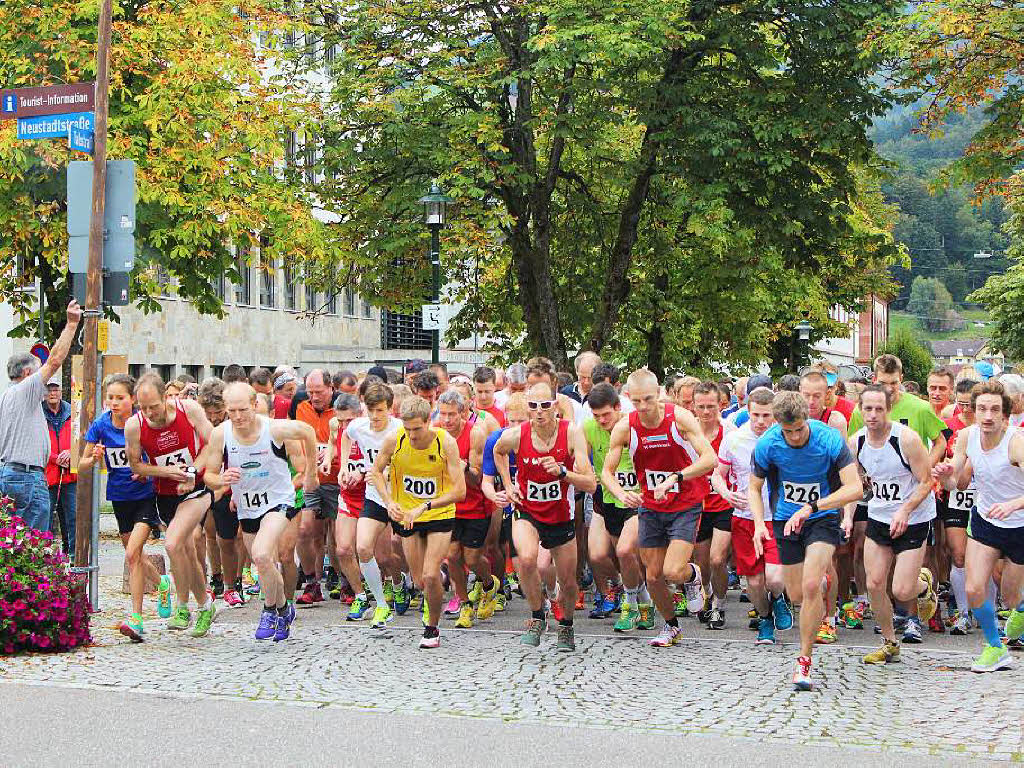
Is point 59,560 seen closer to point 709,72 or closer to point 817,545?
point 817,545

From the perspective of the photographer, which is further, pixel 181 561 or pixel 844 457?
pixel 181 561

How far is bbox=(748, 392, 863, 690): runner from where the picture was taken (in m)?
9.32

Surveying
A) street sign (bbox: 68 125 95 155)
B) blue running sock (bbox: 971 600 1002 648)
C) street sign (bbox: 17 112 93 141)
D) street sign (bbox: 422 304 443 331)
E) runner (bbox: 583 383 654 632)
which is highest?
street sign (bbox: 17 112 93 141)

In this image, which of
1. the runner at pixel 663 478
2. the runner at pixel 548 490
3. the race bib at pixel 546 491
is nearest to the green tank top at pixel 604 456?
the runner at pixel 663 478

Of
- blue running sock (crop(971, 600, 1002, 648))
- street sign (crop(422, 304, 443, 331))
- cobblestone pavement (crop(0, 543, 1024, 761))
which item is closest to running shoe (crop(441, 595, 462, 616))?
cobblestone pavement (crop(0, 543, 1024, 761))

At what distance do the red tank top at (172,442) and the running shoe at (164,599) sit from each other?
4.54ft

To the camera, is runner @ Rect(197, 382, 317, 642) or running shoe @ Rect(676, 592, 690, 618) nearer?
runner @ Rect(197, 382, 317, 642)

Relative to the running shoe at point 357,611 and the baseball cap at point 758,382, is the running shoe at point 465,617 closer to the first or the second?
the running shoe at point 357,611

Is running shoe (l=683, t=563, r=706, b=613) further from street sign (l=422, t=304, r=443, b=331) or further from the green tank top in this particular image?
street sign (l=422, t=304, r=443, b=331)

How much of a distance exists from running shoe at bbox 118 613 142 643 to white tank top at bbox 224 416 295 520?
106 cm

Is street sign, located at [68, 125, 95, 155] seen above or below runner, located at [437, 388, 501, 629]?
above

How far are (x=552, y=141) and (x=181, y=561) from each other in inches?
607

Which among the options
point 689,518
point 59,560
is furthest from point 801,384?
point 59,560

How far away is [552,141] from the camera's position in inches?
990
